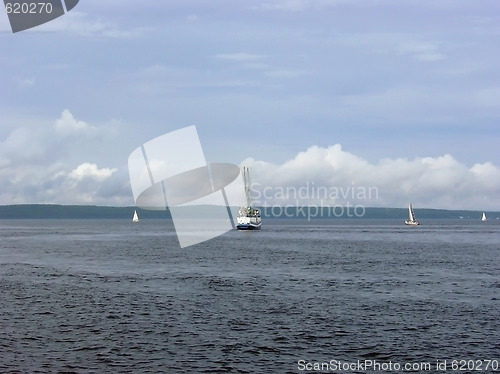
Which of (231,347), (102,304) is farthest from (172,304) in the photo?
(231,347)

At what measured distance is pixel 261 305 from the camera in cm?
5234

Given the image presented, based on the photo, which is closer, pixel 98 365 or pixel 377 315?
pixel 98 365

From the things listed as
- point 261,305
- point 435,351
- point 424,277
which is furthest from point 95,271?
point 435,351

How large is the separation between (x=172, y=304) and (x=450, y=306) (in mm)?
24423

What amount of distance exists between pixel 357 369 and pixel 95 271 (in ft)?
180

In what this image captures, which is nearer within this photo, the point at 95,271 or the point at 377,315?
the point at 377,315

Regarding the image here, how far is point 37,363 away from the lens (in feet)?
111

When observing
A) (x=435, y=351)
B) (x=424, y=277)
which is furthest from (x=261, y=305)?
(x=424, y=277)

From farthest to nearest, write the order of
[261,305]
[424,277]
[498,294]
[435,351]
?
[424,277] → [498,294] → [261,305] → [435,351]

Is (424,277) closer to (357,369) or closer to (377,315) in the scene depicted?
(377,315)

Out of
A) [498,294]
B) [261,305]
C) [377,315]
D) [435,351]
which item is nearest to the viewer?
[435,351]

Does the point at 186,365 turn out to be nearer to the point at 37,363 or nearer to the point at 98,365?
the point at 98,365

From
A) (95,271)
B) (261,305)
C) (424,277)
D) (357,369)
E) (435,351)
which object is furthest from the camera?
(95,271)

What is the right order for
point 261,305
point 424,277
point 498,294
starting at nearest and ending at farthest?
point 261,305 → point 498,294 → point 424,277
